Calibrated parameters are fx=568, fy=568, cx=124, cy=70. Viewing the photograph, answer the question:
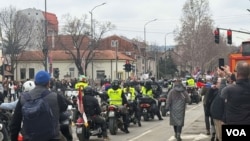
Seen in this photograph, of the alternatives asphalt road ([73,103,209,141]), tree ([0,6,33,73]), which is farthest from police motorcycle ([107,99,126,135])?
tree ([0,6,33,73])

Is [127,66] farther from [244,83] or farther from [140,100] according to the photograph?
[244,83]

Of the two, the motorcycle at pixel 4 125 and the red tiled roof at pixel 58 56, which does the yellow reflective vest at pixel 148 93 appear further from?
the red tiled roof at pixel 58 56

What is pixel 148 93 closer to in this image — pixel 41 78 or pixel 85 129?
pixel 85 129

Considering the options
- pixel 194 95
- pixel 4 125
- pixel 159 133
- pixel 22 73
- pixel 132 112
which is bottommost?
pixel 159 133

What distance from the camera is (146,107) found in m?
22.0

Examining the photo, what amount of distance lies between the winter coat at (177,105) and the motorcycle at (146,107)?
22.1 ft

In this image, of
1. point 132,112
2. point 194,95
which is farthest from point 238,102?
point 194,95

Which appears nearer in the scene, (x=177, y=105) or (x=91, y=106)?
(x=91, y=106)

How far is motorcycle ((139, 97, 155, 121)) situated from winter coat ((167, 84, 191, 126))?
6.75 meters

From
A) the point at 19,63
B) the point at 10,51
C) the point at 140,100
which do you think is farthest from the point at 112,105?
the point at 19,63

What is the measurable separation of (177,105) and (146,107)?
7001 millimetres

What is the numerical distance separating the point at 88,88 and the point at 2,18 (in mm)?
72287

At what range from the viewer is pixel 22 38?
8844 centimetres

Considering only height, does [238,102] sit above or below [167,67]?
below
